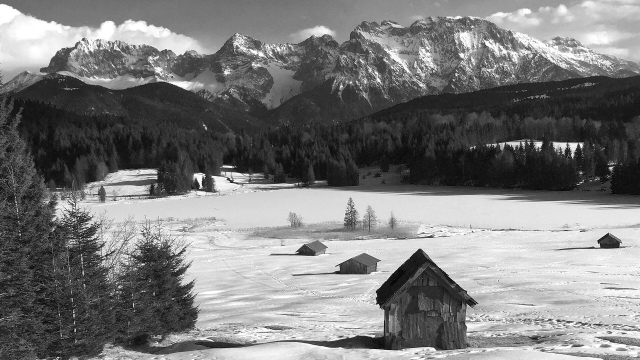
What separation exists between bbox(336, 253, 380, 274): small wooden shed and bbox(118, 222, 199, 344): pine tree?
89.3 ft

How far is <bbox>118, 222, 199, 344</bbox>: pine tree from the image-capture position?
26844 mm

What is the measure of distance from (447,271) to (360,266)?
364 inches

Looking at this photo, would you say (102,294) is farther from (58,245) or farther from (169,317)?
(169,317)

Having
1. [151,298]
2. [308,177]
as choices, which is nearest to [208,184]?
[308,177]

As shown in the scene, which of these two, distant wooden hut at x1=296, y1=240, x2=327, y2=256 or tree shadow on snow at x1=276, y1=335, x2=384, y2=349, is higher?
tree shadow on snow at x1=276, y1=335, x2=384, y2=349

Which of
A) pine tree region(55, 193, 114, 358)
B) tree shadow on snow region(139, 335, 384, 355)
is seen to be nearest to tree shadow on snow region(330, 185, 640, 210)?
tree shadow on snow region(139, 335, 384, 355)

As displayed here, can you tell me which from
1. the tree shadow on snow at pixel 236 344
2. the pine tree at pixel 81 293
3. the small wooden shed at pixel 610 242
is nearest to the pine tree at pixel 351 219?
the small wooden shed at pixel 610 242

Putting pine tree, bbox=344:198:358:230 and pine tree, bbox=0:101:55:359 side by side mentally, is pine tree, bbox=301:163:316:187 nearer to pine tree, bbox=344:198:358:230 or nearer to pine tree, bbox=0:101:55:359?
pine tree, bbox=344:198:358:230

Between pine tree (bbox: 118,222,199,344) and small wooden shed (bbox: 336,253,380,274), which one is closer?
pine tree (bbox: 118,222,199,344)

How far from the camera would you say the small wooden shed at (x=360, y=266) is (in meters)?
55.8

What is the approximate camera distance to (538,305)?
35062 mm

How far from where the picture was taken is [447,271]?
52750 mm

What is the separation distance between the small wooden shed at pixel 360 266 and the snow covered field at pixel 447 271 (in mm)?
1786

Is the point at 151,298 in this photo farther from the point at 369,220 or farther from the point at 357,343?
the point at 369,220
